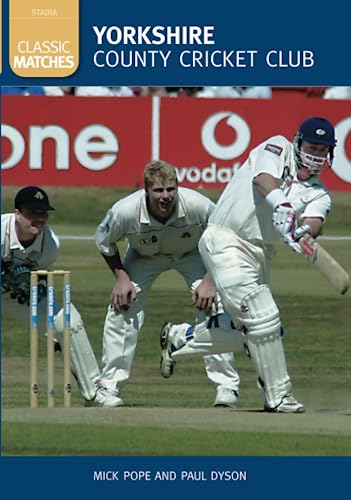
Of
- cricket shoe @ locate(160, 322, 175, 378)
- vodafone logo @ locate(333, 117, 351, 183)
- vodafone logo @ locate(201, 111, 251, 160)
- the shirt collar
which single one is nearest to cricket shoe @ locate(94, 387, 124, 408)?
cricket shoe @ locate(160, 322, 175, 378)

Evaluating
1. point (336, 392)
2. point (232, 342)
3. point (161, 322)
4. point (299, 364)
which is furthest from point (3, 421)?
point (161, 322)

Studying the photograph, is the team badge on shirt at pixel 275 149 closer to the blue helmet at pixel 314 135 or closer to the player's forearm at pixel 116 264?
the blue helmet at pixel 314 135

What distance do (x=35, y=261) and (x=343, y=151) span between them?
873cm

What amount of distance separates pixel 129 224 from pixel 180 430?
2.02m

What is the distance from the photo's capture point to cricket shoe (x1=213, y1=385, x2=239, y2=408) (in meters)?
10.1

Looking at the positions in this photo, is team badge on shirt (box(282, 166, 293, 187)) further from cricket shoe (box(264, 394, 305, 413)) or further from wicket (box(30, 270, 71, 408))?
wicket (box(30, 270, 71, 408))

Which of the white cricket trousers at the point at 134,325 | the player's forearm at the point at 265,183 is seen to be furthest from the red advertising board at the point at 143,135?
the player's forearm at the point at 265,183

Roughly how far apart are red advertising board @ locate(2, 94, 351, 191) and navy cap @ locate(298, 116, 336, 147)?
30.8ft

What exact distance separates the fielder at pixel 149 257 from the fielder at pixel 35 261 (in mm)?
182

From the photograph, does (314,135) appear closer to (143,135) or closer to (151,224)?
(151,224)

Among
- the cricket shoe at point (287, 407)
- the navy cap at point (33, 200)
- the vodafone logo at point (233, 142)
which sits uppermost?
the vodafone logo at point (233, 142)

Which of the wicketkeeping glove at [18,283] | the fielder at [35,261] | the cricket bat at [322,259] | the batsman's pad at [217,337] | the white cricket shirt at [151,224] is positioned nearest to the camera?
the cricket bat at [322,259]

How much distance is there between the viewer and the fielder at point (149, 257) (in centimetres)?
987

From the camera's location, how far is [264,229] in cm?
934
